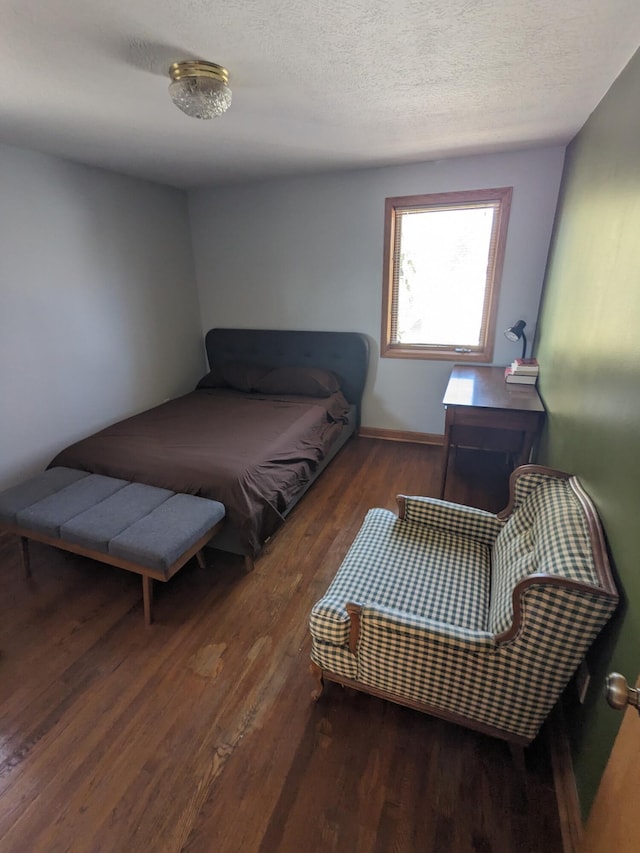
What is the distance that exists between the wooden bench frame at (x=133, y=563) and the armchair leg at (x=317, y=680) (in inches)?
29.3

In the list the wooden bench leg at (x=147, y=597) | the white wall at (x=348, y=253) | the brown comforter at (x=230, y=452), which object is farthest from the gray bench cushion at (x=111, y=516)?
the white wall at (x=348, y=253)

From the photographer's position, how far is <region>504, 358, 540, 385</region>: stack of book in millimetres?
2719

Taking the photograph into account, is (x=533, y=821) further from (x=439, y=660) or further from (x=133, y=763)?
(x=133, y=763)

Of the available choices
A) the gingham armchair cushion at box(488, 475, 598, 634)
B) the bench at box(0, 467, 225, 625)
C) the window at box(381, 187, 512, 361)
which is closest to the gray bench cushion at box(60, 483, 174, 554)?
the bench at box(0, 467, 225, 625)

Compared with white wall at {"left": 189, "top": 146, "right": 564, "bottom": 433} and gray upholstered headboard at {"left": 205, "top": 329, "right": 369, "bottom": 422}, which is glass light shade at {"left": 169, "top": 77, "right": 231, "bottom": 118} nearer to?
white wall at {"left": 189, "top": 146, "right": 564, "bottom": 433}

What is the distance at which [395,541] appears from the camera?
1.77m

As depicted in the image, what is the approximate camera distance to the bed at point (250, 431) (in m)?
2.22

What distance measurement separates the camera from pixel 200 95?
154 cm

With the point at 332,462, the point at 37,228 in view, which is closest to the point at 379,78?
the point at 37,228

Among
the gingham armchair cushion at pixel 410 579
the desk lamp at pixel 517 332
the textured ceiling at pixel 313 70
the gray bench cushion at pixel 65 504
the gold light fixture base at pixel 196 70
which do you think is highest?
the textured ceiling at pixel 313 70

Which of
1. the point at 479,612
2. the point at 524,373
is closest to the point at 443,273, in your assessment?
the point at 524,373

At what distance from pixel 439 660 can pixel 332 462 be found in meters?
2.23

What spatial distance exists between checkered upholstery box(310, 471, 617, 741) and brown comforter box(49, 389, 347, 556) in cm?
72

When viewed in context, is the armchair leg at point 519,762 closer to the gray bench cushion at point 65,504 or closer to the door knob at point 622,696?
the door knob at point 622,696
